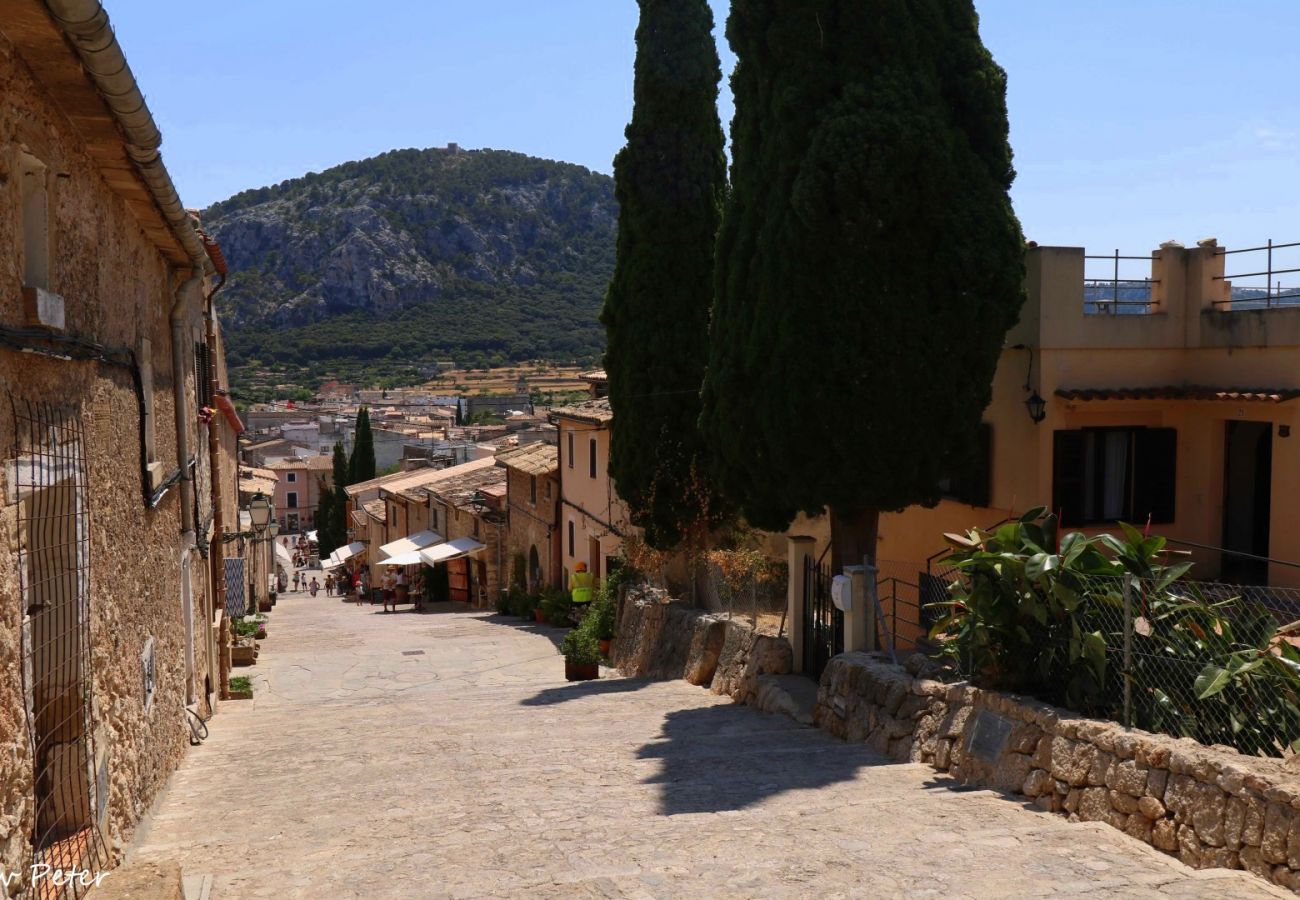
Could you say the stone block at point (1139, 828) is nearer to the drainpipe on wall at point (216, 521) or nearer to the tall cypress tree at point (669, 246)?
the tall cypress tree at point (669, 246)

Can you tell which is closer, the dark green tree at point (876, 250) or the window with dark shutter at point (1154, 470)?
the dark green tree at point (876, 250)

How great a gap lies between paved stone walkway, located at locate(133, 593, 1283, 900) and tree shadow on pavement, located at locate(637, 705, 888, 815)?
35mm

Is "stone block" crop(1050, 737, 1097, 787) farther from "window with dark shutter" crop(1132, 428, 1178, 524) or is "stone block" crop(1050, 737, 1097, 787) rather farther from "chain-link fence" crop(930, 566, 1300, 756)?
"window with dark shutter" crop(1132, 428, 1178, 524)

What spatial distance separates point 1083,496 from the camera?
15.3m

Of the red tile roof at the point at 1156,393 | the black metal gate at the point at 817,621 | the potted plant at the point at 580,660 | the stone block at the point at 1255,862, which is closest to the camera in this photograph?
the stone block at the point at 1255,862

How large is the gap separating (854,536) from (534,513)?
68.6 feet

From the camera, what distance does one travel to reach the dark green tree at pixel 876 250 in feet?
39.1

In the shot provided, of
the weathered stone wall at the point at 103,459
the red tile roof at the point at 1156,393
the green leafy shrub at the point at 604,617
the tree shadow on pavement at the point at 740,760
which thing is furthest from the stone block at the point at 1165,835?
the green leafy shrub at the point at 604,617

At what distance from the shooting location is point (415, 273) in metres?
148

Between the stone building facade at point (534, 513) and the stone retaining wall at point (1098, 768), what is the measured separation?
70.0 feet

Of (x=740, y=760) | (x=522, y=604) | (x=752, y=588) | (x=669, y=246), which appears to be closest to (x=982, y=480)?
(x=752, y=588)

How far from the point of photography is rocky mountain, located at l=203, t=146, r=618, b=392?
14525cm

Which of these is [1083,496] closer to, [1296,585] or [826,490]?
[1296,585]

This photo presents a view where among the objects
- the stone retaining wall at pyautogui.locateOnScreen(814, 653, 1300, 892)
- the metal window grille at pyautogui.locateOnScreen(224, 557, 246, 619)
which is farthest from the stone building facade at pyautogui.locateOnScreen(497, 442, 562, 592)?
the stone retaining wall at pyautogui.locateOnScreen(814, 653, 1300, 892)
